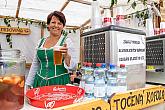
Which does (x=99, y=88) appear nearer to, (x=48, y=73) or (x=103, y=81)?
A: (x=103, y=81)

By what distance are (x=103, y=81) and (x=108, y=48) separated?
0.15 meters

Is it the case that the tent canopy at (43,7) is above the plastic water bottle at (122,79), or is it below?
above

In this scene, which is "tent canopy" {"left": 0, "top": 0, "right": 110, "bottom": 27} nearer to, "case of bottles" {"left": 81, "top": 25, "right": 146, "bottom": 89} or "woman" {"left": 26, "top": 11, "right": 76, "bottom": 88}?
"woman" {"left": 26, "top": 11, "right": 76, "bottom": 88}

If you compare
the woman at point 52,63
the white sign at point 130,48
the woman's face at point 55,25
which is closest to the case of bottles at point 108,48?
the white sign at point 130,48

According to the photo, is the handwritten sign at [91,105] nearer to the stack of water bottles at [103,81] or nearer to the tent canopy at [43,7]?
the stack of water bottles at [103,81]

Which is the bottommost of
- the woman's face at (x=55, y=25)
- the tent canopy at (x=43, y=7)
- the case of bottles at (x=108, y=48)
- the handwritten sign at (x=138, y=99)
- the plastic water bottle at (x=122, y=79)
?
the handwritten sign at (x=138, y=99)

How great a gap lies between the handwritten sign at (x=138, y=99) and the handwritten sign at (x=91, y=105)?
0.04 metres

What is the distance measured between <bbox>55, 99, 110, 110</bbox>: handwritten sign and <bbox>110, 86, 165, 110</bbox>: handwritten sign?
44 mm

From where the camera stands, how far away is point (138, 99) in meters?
0.86

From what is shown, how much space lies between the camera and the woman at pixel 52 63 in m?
1.44

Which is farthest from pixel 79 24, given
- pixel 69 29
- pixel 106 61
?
pixel 106 61

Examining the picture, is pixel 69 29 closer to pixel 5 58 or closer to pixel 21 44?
pixel 21 44

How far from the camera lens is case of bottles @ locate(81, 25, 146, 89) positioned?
847mm

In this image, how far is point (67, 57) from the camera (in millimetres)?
1398
